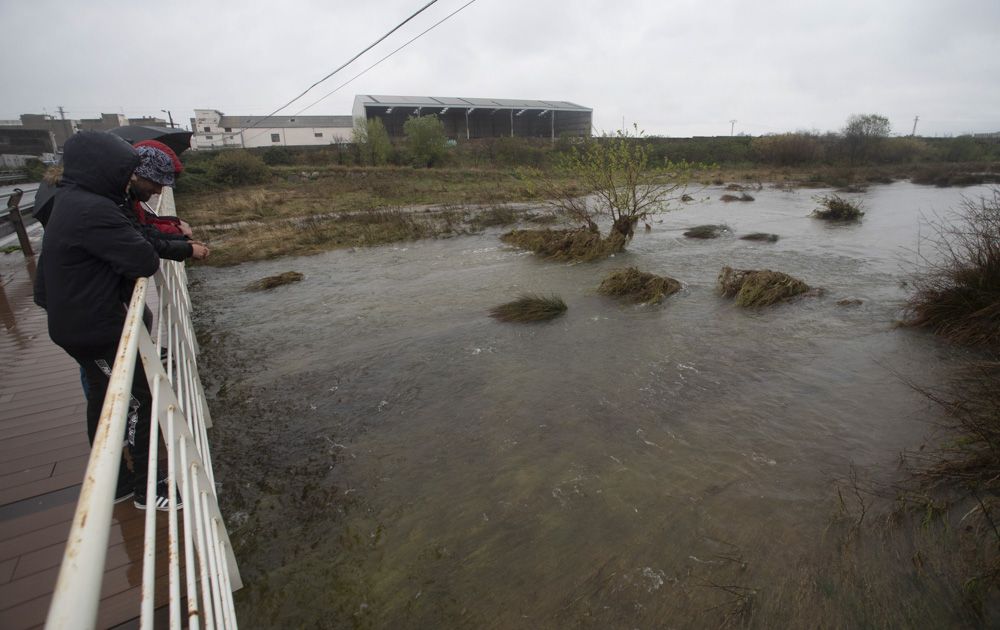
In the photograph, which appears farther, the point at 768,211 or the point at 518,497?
the point at 768,211

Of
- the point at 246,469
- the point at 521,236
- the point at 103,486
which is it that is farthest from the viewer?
the point at 521,236

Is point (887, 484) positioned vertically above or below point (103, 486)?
below

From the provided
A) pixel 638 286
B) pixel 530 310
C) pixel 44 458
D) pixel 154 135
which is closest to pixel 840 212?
pixel 638 286

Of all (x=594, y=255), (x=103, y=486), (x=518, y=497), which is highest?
(x=103, y=486)

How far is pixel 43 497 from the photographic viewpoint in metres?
3.12

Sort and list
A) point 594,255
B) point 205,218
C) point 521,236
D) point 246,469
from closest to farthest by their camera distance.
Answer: point 246,469 < point 594,255 < point 521,236 < point 205,218

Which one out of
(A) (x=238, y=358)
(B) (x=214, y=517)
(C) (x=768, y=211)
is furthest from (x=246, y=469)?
(C) (x=768, y=211)

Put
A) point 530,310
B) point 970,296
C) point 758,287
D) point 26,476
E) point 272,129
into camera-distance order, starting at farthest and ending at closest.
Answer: point 272,129, point 758,287, point 530,310, point 970,296, point 26,476

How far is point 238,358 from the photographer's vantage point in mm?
6820

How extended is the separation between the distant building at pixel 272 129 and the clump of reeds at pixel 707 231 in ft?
181

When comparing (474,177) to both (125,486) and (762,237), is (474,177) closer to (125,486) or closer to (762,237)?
(762,237)

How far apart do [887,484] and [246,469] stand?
5522mm

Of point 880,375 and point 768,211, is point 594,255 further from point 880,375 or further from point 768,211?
point 768,211

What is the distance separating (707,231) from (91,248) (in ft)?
51.3
